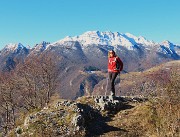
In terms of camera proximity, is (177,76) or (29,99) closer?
(177,76)

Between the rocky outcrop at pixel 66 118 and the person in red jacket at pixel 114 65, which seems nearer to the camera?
the rocky outcrop at pixel 66 118

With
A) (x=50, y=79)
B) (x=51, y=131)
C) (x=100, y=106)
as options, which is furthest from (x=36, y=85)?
(x=51, y=131)

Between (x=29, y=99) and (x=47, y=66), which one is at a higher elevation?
(x=47, y=66)

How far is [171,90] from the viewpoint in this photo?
43.0ft

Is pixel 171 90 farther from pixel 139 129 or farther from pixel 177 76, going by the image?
pixel 139 129

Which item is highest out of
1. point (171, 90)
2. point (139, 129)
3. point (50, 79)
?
point (50, 79)

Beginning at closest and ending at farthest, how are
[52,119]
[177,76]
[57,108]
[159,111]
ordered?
[177,76] < [159,111] < [52,119] < [57,108]

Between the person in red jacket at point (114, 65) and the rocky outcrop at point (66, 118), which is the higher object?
the person in red jacket at point (114, 65)

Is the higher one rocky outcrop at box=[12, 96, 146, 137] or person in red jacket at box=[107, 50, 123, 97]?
person in red jacket at box=[107, 50, 123, 97]

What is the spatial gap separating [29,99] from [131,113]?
43733 mm

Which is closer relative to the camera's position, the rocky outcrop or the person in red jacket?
the rocky outcrop

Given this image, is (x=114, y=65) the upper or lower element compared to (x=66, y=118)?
upper

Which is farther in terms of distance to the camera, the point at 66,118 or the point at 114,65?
the point at 114,65

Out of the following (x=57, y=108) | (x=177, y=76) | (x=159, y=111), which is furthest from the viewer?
(x=57, y=108)
